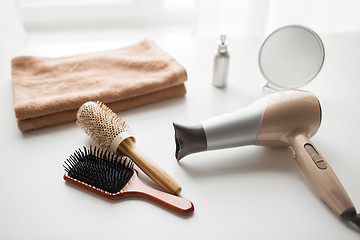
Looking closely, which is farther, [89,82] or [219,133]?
[89,82]

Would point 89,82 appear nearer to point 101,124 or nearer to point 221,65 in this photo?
point 101,124

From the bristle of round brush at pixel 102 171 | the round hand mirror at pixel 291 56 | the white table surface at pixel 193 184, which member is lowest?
the white table surface at pixel 193 184

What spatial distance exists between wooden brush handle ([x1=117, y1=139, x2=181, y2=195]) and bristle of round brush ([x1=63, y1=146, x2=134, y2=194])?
2cm

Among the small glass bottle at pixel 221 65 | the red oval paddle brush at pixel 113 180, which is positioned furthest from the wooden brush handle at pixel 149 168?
the small glass bottle at pixel 221 65

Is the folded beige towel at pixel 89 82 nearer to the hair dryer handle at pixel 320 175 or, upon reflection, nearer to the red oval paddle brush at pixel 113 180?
the red oval paddle brush at pixel 113 180

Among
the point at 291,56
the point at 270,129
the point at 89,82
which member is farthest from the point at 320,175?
the point at 89,82

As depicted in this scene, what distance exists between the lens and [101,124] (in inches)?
26.0

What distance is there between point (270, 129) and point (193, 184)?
19cm

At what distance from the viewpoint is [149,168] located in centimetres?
62

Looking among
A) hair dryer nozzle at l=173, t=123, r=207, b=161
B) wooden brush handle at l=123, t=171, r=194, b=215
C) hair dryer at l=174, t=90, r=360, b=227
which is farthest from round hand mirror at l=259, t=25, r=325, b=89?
wooden brush handle at l=123, t=171, r=194, b=215

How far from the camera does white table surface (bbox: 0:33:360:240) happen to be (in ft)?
1.85

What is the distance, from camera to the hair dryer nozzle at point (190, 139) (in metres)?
0.66

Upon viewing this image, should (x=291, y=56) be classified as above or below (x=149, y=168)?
above

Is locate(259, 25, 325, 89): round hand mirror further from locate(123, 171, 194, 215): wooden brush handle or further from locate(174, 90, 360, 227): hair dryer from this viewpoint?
locate(123, 171, 194, 215): wooden brush handle
